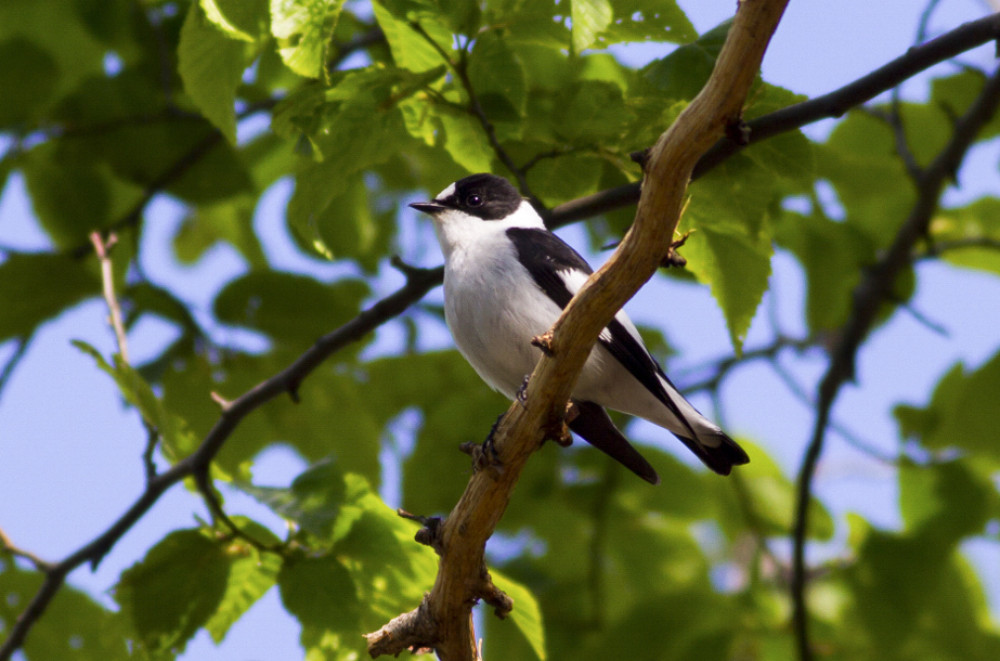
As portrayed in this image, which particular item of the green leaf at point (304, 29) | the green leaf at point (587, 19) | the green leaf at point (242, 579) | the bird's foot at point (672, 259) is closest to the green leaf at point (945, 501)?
the green leaf at point (242, 579)

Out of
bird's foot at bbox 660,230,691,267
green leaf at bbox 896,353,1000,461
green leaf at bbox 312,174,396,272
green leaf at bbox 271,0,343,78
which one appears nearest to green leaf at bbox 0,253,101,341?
green leaf at bbox 312,174,396,272

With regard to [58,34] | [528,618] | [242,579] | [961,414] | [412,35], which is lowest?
[528,618]

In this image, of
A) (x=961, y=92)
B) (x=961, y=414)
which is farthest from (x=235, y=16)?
(x=961, y=92)

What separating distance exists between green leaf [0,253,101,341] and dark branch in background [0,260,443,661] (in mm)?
909

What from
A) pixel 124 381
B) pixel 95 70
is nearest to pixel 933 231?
pixel 124 381

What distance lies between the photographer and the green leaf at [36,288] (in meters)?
3.91

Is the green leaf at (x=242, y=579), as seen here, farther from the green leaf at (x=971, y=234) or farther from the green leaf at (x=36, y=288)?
the green leaf at (x=971, y=234)

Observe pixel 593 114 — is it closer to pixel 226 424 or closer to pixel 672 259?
pixel 672 259

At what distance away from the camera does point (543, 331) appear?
3070 millimetres

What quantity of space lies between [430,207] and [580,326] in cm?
192

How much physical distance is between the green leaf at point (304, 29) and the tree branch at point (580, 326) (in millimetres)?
1044

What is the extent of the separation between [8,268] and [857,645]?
4650mm

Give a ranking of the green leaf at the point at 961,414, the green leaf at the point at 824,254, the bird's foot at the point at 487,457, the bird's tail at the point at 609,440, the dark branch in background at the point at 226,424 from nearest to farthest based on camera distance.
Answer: the bird's foot at the point at 487,457
the bird's tail at the point at 609,440
the dark branch in background at the point at 226,424
the green leaf at the point at 961,414
the green leaf at the point at 824,254

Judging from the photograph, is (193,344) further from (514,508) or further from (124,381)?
(514,508)
